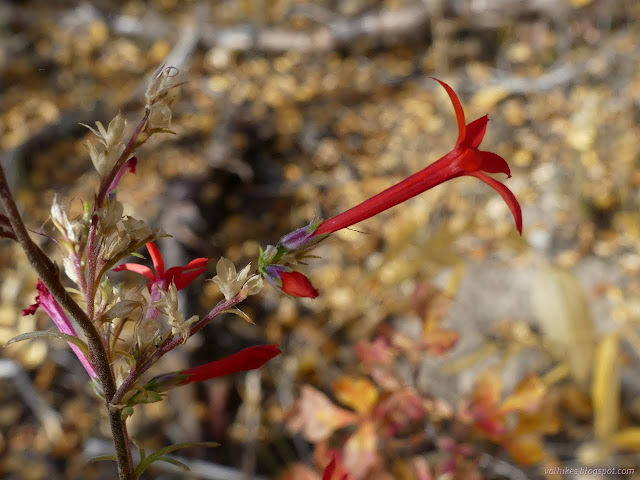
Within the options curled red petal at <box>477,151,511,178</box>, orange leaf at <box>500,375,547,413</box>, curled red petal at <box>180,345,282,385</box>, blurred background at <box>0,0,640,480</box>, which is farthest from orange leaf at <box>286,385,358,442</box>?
curled red petal at <box>477,151,511,178</box>

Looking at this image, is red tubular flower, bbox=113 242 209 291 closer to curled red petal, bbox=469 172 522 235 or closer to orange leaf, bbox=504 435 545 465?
curled red petal, bbox=469 172 522 235

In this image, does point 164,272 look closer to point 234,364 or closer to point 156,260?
point 156,260

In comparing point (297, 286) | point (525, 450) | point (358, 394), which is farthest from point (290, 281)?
point (525, 450)

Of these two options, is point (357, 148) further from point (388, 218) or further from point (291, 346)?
point (291, 346)

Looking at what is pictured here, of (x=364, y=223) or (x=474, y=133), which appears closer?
(x=474, y=133)

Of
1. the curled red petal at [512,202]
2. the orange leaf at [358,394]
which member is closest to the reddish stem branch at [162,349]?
the curled red petal at [512,202]

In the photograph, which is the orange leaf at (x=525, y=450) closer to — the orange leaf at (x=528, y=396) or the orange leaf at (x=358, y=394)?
the orange leaf at (x=528, y=396)
